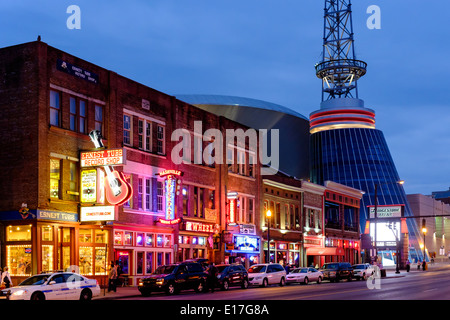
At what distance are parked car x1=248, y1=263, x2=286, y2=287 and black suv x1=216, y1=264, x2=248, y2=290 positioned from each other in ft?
8.46

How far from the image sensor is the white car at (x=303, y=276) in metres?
52.5

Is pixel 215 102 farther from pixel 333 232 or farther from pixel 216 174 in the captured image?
pixel 216 174

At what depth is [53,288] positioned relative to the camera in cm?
3005

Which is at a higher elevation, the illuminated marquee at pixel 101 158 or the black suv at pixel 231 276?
the illuminated marquee at pixel 101 158

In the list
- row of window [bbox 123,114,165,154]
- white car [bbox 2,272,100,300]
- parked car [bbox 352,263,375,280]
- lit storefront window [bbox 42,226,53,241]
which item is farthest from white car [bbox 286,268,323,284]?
white car [bbox 2,272,100,300]

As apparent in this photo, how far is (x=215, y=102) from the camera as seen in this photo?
360ft

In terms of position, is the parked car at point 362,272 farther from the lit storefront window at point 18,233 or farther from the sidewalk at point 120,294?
the lit storefront window at point 18,233

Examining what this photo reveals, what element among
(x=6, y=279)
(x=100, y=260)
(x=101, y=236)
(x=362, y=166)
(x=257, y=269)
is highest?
(x=362, y=166)

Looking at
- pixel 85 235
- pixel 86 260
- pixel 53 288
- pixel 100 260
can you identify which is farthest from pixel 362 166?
pixel 53 288

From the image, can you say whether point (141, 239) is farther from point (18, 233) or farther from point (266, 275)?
point (18, 233)

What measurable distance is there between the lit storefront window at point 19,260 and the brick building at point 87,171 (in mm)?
56

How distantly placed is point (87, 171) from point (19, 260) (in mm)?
6385

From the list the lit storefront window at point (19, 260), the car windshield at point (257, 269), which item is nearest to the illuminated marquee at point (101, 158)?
the lit storefront window at point (19, 260)

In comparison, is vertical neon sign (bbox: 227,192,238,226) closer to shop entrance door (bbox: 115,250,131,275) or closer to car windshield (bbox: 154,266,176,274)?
shop entrance door (bbox: 115,250,131,275)
